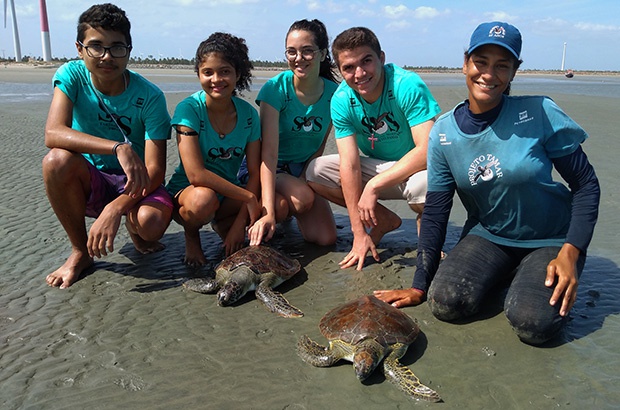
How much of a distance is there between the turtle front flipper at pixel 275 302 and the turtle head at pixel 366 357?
A: 33.1 inches

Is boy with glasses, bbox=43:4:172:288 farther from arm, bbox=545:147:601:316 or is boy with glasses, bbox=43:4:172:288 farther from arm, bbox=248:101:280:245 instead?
arm, bbox=545:147:601:316

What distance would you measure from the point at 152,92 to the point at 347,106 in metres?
1.82

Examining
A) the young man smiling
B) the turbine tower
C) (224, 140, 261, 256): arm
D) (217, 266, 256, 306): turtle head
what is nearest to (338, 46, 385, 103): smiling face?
the young man smiling

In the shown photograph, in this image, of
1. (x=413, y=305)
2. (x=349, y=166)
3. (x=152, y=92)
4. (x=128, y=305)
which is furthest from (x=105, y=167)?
(x=413, y=305)

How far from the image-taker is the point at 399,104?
4.48 m

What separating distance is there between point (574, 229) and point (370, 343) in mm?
1552

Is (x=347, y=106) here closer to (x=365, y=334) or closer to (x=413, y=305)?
(x=413, y=305)

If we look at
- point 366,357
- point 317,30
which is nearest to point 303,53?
point 317,30

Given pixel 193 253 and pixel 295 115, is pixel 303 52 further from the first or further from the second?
pixel 193 253

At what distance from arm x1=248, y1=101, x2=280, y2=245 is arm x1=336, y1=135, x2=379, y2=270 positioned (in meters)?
0.67

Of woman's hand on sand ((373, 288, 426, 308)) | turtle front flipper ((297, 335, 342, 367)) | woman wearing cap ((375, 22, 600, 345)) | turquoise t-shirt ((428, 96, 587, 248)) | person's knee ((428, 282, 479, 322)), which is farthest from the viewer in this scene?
woman's hand on sand ((373, 288, 426, 308))

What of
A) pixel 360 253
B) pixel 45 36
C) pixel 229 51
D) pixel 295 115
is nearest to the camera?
pixel 229 51

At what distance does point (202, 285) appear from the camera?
13.7 feet

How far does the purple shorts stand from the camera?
14.4 ft
